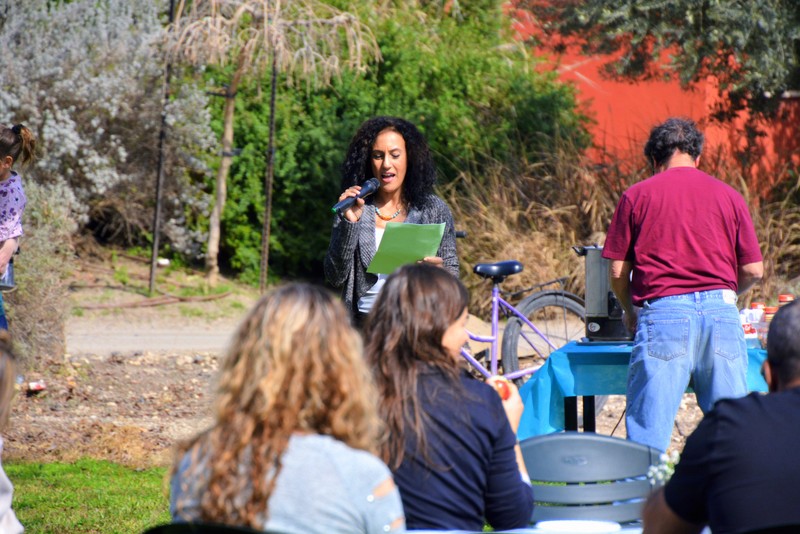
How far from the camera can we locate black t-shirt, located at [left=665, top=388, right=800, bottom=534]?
2271 mm

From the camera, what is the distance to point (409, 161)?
A: 185 inches

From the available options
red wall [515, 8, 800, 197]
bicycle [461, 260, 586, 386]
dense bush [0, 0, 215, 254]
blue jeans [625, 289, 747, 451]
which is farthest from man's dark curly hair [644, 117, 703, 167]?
dense bush [0, 0, 215, 254]

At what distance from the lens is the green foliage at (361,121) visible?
1303cm

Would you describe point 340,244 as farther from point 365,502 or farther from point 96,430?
point 96,430

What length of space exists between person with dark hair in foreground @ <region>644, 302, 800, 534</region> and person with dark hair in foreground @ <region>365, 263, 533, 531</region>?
1.44ft

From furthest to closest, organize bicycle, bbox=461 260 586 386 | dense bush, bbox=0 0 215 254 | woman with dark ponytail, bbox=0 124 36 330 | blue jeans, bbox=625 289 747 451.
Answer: dense bush, bbox=0 0 215 254
bicycle, bbox=461 260 586 386
woman with dark ponytail, bbox=0 124 36 330
blue jeans, bbox=625 289 747 451

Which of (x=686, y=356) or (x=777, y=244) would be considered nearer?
(x=686, y=356)

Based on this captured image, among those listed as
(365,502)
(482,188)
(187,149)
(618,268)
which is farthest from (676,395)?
(187,149)

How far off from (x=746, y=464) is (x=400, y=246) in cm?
230

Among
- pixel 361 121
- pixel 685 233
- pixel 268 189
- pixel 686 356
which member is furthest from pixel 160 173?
pixel 686 356

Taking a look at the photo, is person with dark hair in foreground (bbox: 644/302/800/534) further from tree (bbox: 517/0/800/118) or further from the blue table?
tree (bbox: 517/0/800/118)

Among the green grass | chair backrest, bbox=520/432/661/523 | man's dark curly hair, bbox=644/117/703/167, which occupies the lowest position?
the green grass

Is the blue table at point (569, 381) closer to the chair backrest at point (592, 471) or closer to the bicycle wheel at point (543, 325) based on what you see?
Answer: the chair backrest at point (592, 471)

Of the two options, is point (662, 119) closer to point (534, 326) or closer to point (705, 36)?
point (705, 36)
